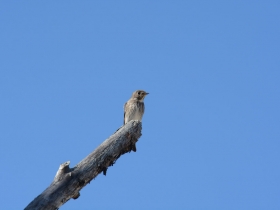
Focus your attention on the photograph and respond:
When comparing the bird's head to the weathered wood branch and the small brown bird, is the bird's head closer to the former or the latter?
the small brown bird

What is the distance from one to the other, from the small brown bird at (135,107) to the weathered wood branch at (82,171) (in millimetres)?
8430

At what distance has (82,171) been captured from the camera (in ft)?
24.7

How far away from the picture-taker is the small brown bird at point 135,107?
1695cm

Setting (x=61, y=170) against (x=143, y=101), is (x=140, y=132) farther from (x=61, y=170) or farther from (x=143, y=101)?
(x=143, y=101)

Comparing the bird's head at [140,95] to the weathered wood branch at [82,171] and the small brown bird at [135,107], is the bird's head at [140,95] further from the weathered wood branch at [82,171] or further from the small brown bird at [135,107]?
Answer: the weathered wood branch at [82,171]

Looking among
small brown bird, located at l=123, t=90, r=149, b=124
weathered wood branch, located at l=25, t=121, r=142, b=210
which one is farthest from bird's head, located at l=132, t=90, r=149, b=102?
weathered wood branch, located at l=25, t=121, r=142, b=210

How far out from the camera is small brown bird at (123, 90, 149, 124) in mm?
16953

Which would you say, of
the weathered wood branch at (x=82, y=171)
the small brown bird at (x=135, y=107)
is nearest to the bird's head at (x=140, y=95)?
the small brown bird at (x=135, y=107)

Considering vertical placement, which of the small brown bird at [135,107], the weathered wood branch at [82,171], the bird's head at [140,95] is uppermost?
the bird's head at [140,95]

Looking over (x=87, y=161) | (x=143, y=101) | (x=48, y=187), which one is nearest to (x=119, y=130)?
(x=87, y=161)

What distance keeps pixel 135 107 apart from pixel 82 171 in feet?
31.2

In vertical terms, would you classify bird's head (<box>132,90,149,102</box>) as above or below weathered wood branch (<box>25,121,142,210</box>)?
above

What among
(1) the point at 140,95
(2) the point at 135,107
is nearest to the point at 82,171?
(2) the point at 135,107

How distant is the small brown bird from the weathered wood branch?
8430mm
